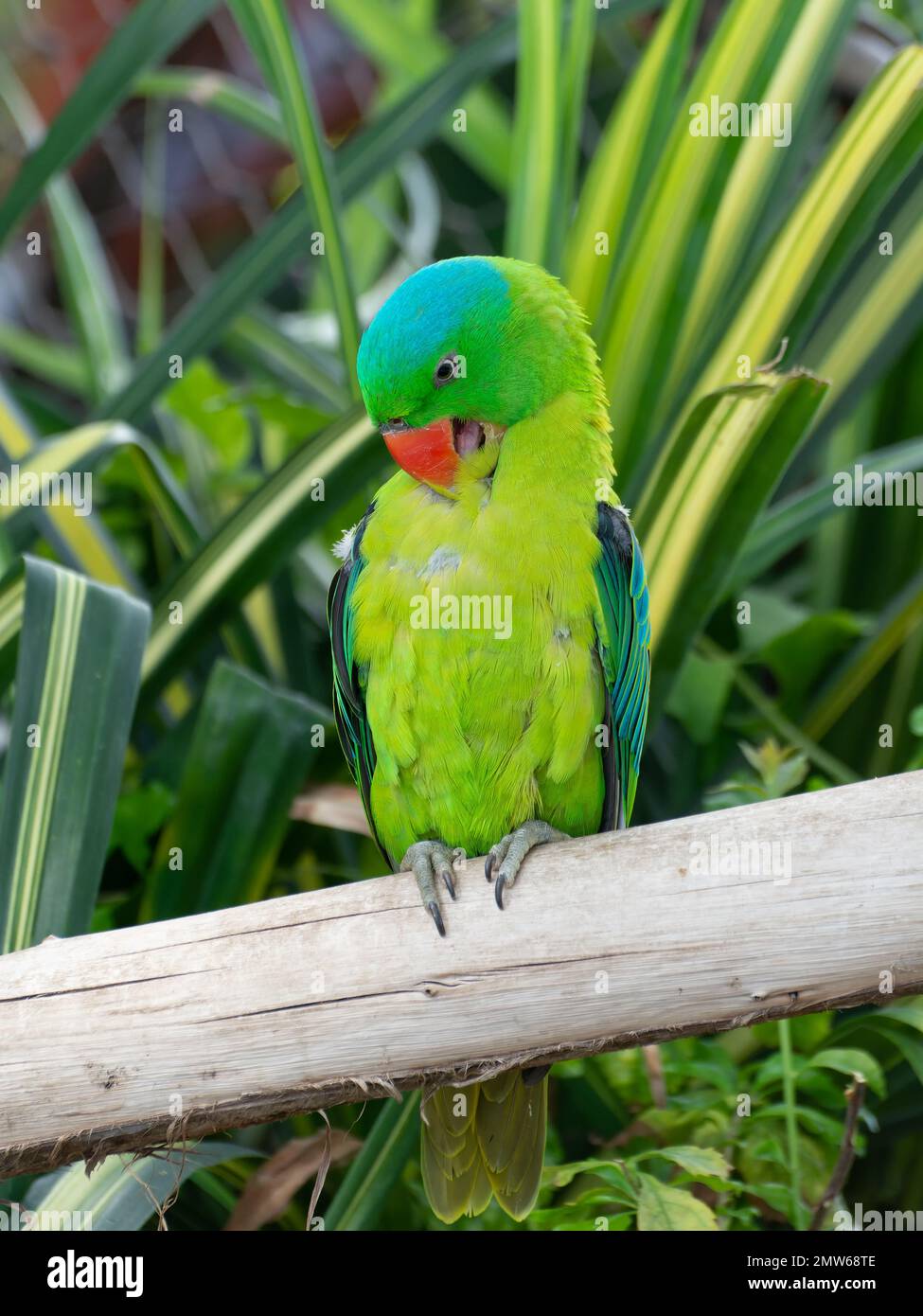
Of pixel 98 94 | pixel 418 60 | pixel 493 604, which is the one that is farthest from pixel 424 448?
pixel 418 60

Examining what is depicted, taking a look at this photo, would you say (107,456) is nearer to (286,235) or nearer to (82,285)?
(286,235)

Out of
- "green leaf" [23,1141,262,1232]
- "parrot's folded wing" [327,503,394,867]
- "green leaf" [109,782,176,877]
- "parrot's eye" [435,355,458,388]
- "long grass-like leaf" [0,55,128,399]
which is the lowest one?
"green leaf" [23,1141,262,1232]

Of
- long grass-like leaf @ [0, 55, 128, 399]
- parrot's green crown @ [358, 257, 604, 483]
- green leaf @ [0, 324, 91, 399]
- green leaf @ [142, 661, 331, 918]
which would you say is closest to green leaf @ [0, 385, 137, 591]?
green leaf @ [142, 661, 331, 918]

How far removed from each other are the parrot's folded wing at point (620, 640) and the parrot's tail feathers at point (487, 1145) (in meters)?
0.32

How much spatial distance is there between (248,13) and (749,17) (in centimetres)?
73

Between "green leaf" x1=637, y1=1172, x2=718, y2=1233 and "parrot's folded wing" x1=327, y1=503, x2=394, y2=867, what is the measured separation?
481 millimetres

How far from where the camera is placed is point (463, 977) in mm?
1064

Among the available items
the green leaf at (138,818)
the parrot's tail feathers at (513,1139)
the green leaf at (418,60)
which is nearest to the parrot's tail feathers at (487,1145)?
the parrot's tail feathers at (513,1139)

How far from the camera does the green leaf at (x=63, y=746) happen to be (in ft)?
4.23

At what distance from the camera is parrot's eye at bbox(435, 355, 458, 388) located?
48.1 inches

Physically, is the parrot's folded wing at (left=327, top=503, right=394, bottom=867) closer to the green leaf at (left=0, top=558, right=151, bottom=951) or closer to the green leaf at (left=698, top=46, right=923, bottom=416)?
the green leaf at (left=0, top=558, right=151, bottom=951)

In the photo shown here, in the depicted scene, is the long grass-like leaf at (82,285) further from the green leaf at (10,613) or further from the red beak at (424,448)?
the red beak at (424,448)
